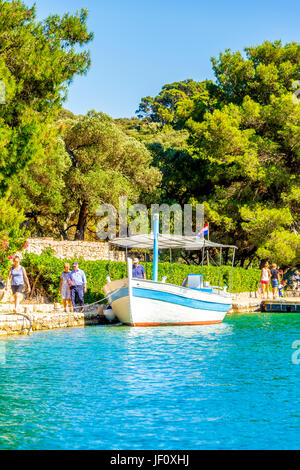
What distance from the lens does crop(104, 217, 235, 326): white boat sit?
18578mm

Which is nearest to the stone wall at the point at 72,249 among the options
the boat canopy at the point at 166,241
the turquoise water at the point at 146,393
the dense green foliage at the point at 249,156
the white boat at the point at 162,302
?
the boat canopy at the point at 166,241

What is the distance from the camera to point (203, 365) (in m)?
11.9

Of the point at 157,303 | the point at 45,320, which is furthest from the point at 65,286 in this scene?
the point at 157,303

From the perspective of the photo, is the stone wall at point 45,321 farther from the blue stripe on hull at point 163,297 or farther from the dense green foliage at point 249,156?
the dense green foliage at point 249,156

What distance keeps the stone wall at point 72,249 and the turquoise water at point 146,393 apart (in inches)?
308

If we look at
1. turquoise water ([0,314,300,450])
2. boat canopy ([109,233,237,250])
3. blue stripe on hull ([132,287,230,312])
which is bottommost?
turquoise water ([0,314,300,450])

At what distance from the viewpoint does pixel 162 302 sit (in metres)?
19.0

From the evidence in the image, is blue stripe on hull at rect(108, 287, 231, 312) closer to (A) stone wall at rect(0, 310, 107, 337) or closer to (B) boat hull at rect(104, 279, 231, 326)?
(B) boat hull at rect(104, 279, 231, 326)

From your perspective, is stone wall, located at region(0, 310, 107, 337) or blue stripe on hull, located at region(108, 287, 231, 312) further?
blue stripe on hull, located at region(108, 287, 231, 312)

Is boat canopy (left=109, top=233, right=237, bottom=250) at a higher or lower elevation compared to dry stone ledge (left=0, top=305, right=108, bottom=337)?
higher

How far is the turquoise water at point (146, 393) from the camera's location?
24.1ft

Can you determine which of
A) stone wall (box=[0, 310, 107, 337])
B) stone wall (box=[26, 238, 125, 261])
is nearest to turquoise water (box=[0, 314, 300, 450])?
stone wall (box=[0, 310, 107, 337])

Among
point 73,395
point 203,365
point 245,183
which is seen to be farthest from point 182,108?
point 73,395

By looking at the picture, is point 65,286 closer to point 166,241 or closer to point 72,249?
point 166,241
